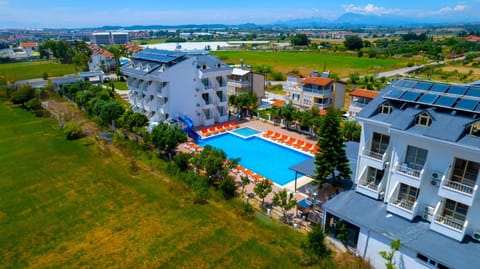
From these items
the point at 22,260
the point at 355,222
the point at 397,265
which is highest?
the point at 355,222

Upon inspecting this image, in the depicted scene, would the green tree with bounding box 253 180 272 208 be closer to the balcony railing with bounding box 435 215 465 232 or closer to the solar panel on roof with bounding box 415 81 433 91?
the balcony railing with bounding box 435 215 465 232

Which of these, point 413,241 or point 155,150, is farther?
point 155,150

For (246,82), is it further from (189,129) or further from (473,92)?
Answer: (473,92)

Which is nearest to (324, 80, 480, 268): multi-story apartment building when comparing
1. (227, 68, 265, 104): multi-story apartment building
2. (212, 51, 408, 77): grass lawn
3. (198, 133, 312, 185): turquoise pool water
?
(198, 133, 312, 185): turquoise pool water

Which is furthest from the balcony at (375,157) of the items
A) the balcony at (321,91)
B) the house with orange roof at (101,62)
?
the house with orange roof at (101,62)

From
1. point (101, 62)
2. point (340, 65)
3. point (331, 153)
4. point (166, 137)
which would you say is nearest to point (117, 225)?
point (166, 137)

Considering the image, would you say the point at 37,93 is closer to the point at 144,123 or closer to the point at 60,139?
the point at 60,139

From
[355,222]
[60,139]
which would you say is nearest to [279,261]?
[355,222]

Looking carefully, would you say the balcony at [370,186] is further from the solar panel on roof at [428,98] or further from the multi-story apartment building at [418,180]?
the solar panel on roof at [428,98]
